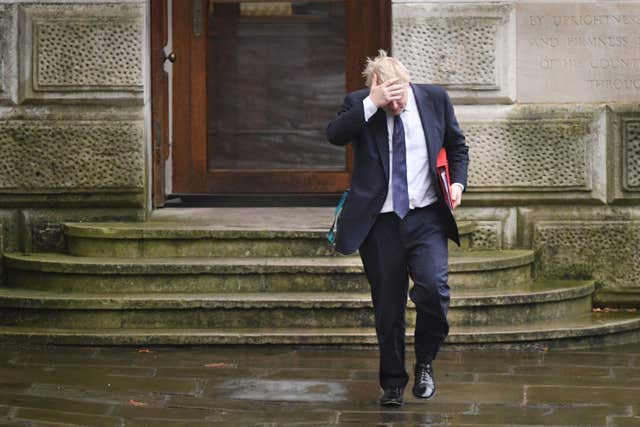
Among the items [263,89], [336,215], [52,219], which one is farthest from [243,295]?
[263,89]

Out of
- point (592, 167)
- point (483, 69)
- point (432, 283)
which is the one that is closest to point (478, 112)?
point (483, 69)

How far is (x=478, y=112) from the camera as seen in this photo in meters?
9.48

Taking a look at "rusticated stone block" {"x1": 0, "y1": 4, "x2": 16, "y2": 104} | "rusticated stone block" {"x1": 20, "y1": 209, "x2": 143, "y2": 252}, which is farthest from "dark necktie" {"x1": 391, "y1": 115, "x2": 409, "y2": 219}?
"rusticated stone block" {"x1": 0, "y1": 4, "x2": 16, "y2": 104}

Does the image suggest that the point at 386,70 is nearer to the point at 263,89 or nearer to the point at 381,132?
the point at 381,132

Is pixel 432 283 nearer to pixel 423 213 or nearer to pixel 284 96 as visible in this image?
pixel 423 213

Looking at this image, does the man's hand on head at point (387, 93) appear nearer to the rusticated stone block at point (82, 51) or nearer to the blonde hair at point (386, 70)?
the blonde hair at point (386, 70)

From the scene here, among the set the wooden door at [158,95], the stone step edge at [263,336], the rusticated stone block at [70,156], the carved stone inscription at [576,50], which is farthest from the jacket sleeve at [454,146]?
the wooden door at [158,95]

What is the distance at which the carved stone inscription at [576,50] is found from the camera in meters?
9.45

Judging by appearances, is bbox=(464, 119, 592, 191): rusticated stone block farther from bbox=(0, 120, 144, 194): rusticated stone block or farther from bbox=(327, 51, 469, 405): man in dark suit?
bbox=(327, 51, 469, 405): man in dark suit

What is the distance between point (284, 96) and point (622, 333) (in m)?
3.87

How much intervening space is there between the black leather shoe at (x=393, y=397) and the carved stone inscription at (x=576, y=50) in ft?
11.1

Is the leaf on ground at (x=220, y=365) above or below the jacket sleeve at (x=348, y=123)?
below

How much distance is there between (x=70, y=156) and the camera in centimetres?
952

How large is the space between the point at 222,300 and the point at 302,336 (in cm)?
57
